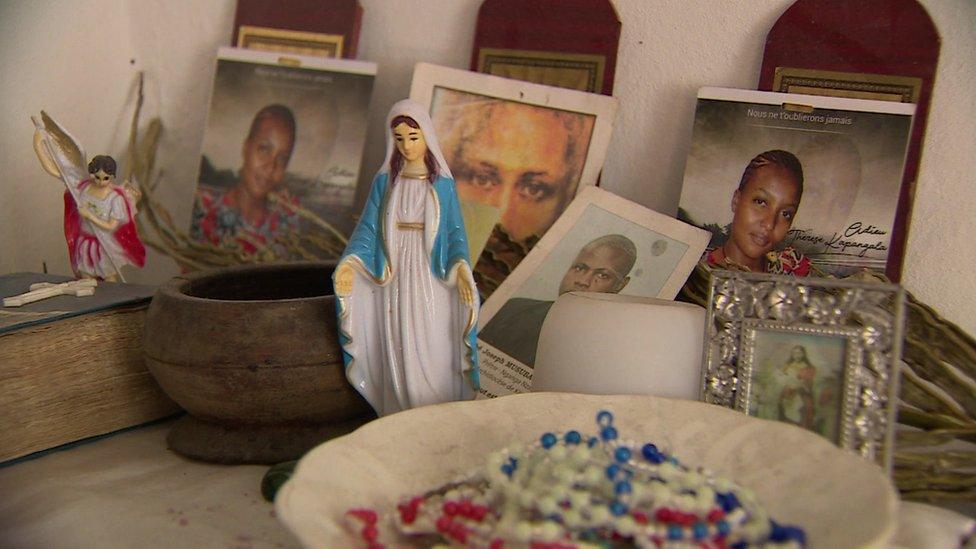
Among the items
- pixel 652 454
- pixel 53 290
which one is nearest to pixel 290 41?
pixel 53 290

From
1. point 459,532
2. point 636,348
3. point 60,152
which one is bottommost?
point 459,532

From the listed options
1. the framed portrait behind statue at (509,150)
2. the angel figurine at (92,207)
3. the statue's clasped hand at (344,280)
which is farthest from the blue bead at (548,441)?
the angel figurine at (92,207)

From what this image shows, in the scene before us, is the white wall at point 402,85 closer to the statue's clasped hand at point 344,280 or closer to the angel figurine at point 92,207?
the angel figurine at point 92,207

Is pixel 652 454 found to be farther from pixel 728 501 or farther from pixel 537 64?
pixel 537 64

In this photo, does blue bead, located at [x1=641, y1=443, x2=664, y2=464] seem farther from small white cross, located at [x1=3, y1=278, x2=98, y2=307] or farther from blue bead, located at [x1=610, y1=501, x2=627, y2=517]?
small white cross, located at [x1=3, y1=278, x2=98, y2=307]

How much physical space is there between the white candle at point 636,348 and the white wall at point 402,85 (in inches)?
12.7

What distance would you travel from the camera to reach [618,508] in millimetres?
610

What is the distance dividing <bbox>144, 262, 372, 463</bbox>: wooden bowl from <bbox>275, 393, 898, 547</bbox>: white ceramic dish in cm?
15

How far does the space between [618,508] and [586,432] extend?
151mm

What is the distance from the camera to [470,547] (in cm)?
62

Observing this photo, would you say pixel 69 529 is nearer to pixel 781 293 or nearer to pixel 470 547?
pixel 470 547

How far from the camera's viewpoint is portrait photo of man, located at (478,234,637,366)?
103 centimetres

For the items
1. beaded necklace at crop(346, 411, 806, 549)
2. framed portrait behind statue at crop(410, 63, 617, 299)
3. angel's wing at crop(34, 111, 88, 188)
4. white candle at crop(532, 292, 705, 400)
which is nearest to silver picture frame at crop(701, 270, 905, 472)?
white candle at crop(532, 292, 705, 400)

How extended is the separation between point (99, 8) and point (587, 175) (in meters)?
0.83
